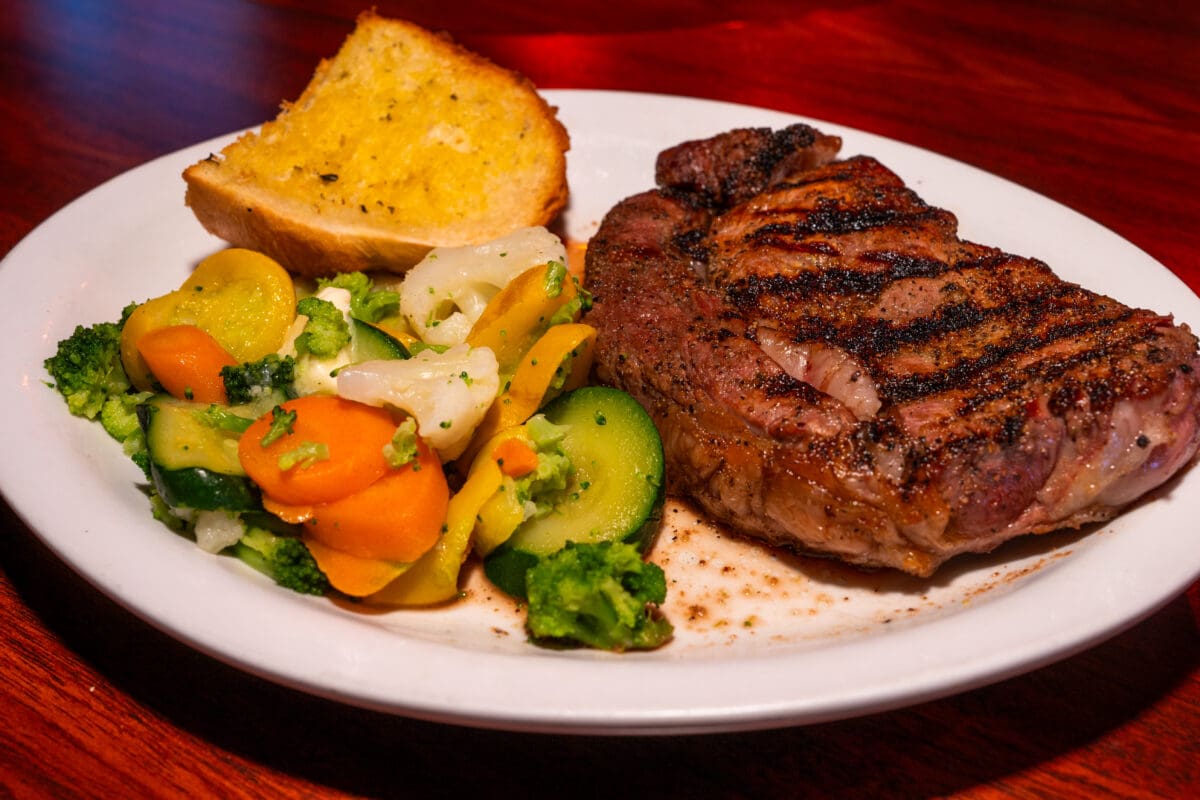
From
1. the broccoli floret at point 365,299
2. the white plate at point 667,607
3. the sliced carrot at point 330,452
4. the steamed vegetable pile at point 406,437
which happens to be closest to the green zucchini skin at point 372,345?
the steamed vegetable pile at point 406,437

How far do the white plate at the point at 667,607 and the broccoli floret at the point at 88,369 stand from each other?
2.4 inches

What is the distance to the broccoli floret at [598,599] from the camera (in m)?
2.25

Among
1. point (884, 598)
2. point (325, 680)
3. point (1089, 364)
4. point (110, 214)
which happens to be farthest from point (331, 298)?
point (1089, 364)

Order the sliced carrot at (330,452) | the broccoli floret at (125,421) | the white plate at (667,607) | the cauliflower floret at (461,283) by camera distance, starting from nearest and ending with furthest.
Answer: the white plate at (667,607), the sliced carrot at (330,452), the broccoli floret at (125,421), the cauliflower floret at (461,283)

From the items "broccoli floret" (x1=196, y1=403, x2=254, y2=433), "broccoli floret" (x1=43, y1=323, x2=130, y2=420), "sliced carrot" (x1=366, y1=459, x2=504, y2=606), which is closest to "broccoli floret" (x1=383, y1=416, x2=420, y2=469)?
"sliced carrot" (x1=366, y1=459, x2=504, y2=606)

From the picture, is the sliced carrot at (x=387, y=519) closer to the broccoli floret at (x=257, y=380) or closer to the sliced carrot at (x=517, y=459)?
the sliced carrot at (x=517, y=459)

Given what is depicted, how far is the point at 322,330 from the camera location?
2752 mm

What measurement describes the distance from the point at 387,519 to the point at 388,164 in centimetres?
201

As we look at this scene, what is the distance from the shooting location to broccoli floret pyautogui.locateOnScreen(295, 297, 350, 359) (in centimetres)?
272

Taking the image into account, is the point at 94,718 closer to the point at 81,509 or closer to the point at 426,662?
the point at 81,509

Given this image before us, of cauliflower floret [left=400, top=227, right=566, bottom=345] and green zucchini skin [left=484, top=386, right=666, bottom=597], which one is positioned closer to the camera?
green zucchini skin [left=484, top=386, right=666, bottom=597]

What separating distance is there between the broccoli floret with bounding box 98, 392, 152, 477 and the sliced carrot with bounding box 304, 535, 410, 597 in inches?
32.4

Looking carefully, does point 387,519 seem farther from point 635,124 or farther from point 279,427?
point 635,124

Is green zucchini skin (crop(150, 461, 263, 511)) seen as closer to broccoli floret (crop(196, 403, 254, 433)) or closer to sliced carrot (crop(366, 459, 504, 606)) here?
broccoli floret (crop(196, 403, 254, 433))
